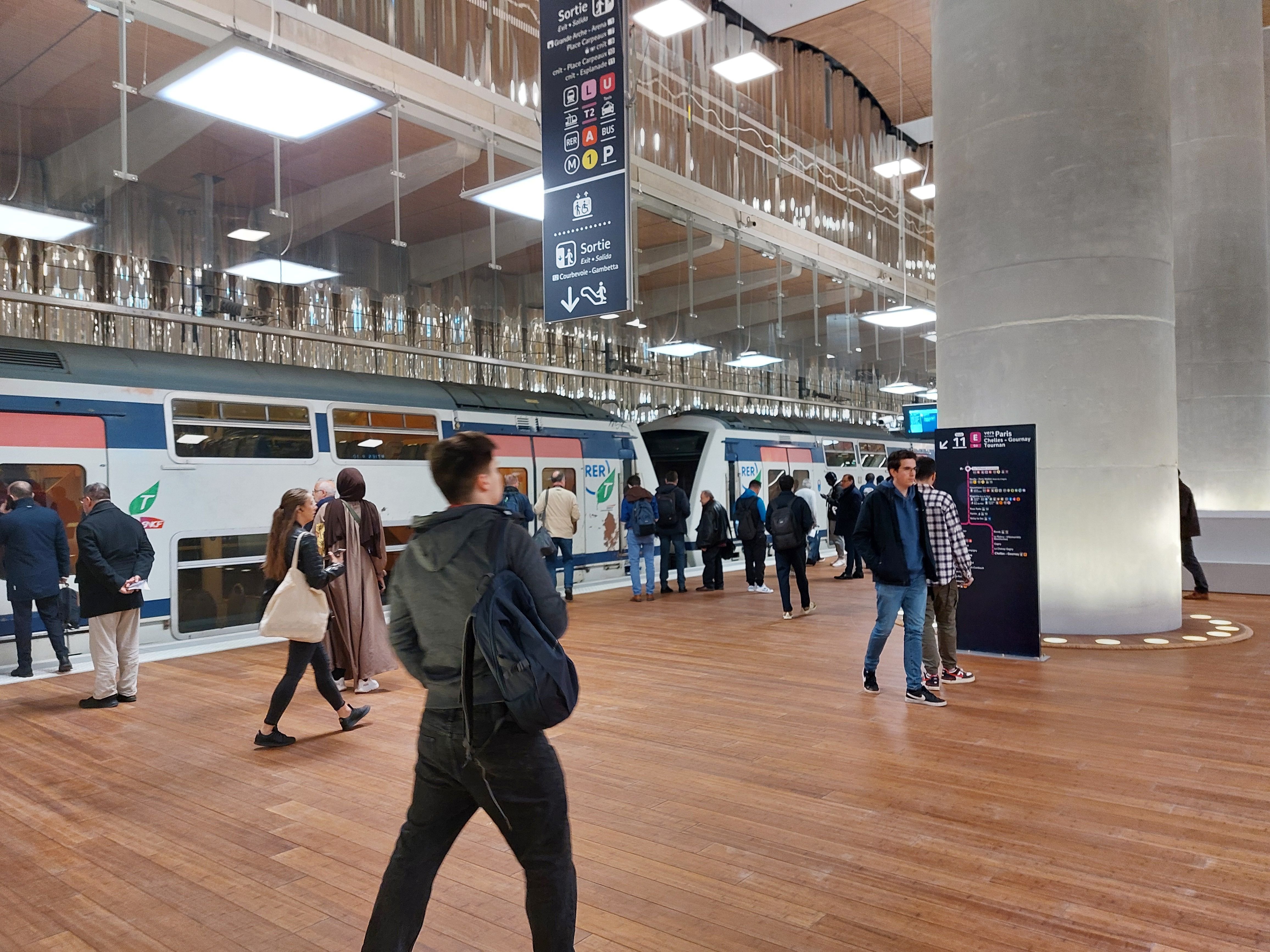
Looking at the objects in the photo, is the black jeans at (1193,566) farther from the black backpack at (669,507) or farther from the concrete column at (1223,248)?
the black backpack at (669,507)

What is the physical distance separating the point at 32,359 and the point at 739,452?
31.6 feet

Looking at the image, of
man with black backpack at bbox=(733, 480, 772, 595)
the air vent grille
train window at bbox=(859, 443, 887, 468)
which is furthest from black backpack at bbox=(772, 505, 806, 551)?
train window at bbox=(859, 443, 887, 468)

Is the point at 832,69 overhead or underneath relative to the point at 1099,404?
overhead

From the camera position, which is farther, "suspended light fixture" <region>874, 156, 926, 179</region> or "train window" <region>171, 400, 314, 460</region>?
"suspended light fixture" <region>874, 156, 926, 179</region>

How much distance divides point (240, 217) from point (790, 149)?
9.77m

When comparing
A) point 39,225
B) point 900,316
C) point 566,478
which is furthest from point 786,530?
point 39,225

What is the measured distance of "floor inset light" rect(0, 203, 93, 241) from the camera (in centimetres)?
762

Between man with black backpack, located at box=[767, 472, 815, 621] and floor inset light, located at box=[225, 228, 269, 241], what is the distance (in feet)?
20.0

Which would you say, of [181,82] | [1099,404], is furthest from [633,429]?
[181,82]

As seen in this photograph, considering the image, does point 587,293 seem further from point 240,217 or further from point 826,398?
point 826,398

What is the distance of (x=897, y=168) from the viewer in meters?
18.6

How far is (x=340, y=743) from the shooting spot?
15.7ft

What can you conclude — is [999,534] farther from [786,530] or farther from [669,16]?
[669,16]

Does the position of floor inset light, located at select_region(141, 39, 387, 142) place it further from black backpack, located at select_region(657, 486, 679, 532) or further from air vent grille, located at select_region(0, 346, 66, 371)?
black backpack, located at select_region(657, 486, 679, 532)
